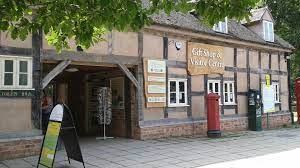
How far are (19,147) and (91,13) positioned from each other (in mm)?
5309

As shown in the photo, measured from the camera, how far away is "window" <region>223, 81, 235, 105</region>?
49.8 ft

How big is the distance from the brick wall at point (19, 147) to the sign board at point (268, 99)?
35.3 feet

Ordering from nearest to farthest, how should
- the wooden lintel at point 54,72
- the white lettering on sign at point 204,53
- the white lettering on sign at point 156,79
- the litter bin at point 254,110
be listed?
the wooden lintel at point 54,72
the white lettering on sign at point 156,79
the white lettering on sign at point 204,53
the litter bin at point 254,110

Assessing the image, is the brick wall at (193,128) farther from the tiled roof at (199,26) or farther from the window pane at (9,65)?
the window pane at (9,65)

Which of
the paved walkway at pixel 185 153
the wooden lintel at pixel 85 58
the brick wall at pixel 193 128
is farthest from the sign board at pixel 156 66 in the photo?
the paved walkway at pixel 185 153

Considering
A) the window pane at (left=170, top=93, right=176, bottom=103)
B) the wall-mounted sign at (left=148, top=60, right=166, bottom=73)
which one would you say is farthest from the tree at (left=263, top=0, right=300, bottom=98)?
the wall-mounted sign at (left=148, top=60, right=166, bottom=73)

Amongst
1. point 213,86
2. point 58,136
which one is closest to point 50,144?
point 58,136

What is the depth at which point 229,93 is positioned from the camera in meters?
15.3

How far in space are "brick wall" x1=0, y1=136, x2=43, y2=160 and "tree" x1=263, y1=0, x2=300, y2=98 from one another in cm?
1814

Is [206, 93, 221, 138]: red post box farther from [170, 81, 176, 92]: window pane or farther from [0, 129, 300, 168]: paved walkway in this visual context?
[170, 81, 176, 92]: window pane

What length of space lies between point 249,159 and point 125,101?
4928 millimetres

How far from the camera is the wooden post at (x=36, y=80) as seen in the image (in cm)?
941

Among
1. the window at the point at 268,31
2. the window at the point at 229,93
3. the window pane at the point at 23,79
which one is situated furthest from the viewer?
the window at the point at 268,31

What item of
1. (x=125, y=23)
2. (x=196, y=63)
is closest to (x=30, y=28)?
(x=125, y=23)
